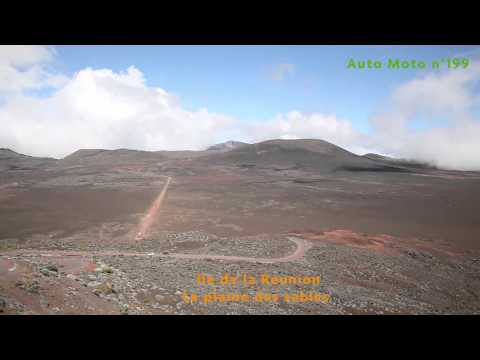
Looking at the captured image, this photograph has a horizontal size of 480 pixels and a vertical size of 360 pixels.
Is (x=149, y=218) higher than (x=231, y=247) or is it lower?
higher

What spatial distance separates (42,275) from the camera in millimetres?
9555

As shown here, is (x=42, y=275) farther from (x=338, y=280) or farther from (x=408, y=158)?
(x=408, y=158)

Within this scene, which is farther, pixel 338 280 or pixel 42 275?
pixel 338 280

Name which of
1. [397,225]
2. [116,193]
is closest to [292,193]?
[397,225]

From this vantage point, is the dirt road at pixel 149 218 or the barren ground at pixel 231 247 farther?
the dirt road at pixel 149 218

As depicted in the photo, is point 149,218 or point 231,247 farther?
point 149,218

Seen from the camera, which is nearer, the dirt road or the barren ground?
the barren ground

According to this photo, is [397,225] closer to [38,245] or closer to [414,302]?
[414,302]
